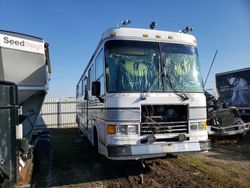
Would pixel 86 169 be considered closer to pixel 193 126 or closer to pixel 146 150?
pixel 146 150

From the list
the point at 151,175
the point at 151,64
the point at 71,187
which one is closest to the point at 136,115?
the point at 151,64

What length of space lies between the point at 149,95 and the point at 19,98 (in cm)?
312

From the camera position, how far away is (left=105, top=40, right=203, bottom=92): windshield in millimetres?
6250

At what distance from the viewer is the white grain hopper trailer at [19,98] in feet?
13.3

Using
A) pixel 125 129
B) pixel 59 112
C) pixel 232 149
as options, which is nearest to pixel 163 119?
pixel 125 129

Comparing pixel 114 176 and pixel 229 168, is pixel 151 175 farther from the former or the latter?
pixel 229 168

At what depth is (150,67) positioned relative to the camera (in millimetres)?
6477

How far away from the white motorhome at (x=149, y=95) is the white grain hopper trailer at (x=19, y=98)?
1518mm

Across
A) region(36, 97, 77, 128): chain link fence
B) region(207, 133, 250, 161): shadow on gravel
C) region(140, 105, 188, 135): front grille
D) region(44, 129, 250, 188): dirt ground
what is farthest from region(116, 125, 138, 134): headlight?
region(36, 97, 77, 128): chain link fence

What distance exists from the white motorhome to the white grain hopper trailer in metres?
1.52

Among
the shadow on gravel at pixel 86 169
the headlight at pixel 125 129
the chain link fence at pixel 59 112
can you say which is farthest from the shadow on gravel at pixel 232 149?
the chain link fence at pixel 59 112

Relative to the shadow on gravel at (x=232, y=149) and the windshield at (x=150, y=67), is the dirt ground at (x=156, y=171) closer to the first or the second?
the shadow on gravel at (x=232, y=149)

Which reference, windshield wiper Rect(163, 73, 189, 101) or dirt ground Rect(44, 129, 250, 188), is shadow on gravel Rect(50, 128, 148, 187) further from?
windshield wiper Rect(163, 73, 189, 101)

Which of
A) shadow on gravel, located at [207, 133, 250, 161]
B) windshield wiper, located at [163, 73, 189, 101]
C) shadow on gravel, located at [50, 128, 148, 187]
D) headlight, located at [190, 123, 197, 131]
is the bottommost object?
shadow on gravel, located at [50, 128, 148, 187]
